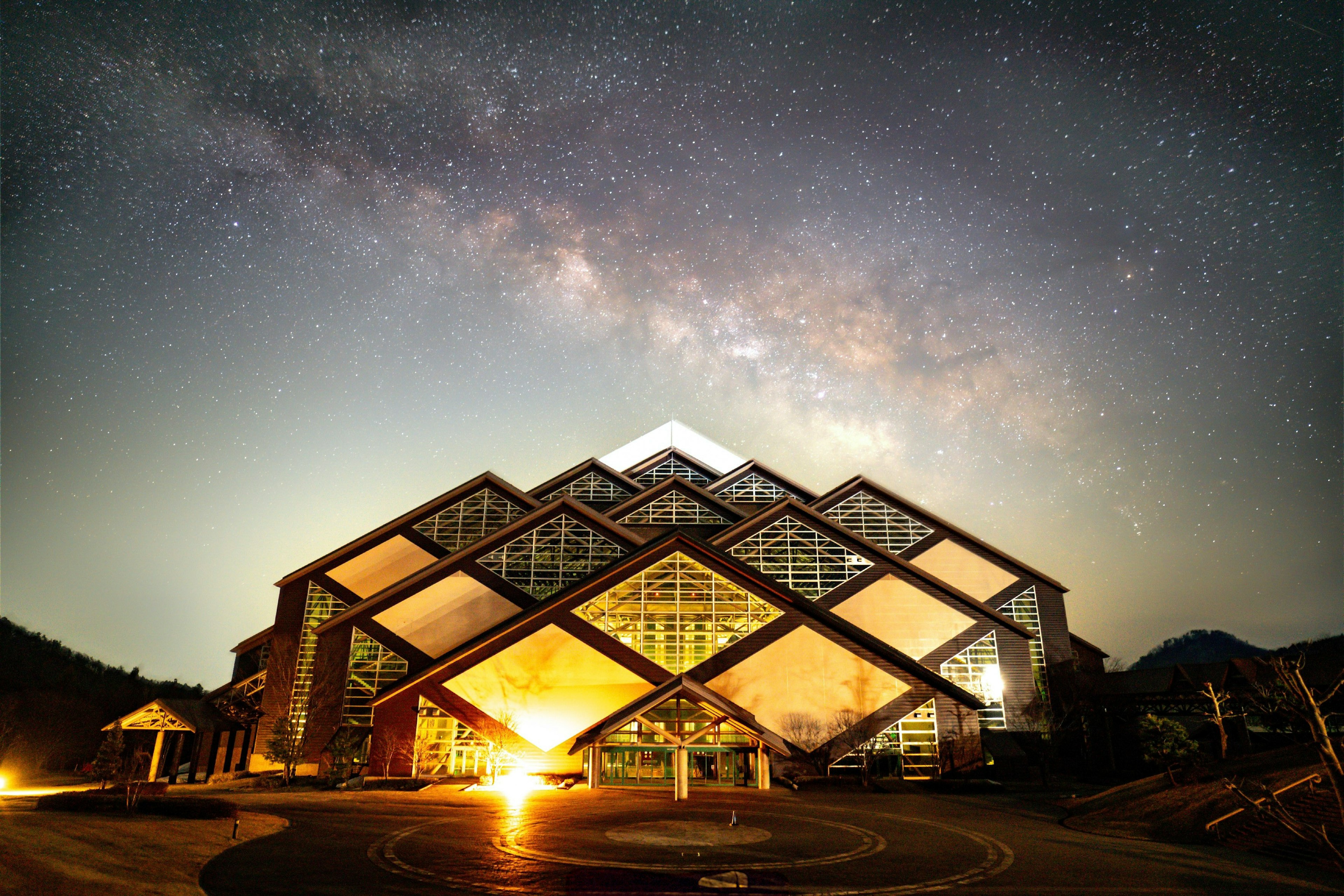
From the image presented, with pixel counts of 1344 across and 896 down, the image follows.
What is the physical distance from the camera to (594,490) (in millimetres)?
52469

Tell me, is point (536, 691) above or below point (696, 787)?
above

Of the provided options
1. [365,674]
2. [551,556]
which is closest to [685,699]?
[551,556]

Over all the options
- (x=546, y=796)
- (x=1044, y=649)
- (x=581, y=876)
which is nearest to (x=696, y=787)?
(x=546, y=796)

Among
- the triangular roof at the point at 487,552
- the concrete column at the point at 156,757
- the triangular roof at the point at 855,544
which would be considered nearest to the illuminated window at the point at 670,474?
the triangular roof at the point at 855,544

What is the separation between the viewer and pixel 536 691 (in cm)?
3231

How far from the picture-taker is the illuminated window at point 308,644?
36.0 meters

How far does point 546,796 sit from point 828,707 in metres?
12.5

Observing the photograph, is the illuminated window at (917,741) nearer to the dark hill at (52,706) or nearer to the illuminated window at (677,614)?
the illuminated window at (677,614)

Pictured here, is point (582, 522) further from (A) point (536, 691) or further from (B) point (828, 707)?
(B) point (828, 707)

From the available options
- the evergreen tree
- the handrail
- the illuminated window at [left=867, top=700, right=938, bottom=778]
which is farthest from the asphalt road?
the illuminated window at [left=867, top=700, right=938, bottom=778]

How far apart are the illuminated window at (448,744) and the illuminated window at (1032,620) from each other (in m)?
27.9

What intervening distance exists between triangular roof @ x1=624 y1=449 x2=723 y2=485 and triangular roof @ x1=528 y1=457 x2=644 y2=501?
2.24 m

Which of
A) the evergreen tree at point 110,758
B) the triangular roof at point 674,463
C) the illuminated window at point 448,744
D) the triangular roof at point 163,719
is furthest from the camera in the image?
the triangular roof at point 674,463

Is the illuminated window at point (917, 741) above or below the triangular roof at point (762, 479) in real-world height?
below
